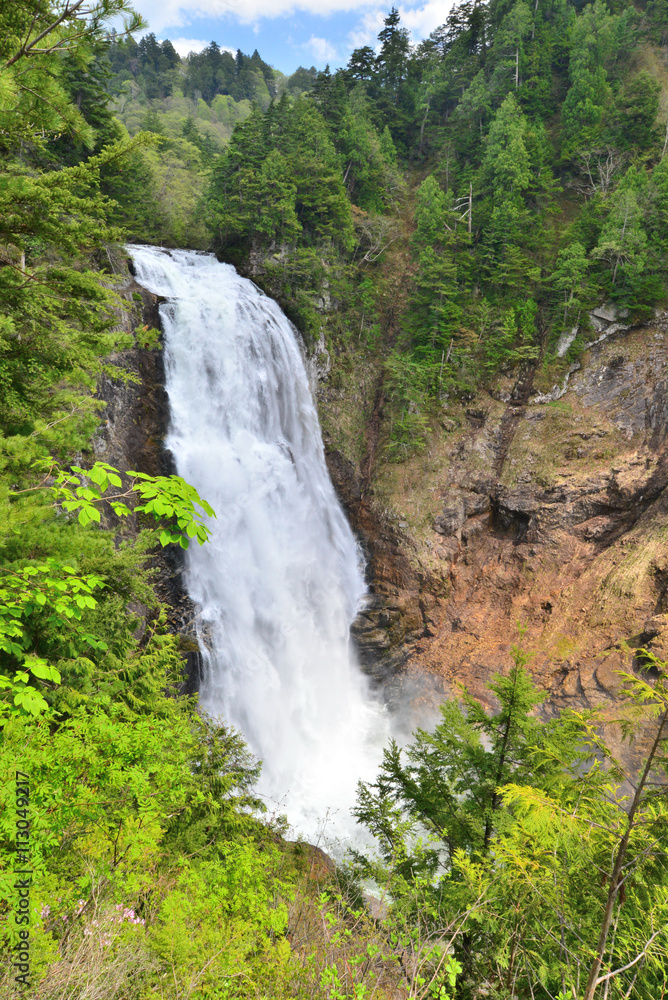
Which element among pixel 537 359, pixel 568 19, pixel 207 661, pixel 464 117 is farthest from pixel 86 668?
pixel 568 19

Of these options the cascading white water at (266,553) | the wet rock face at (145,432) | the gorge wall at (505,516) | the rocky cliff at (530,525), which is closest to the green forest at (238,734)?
the wet rock face at (145,432)

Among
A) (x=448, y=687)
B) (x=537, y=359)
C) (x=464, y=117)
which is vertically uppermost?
(x=464, y=117)

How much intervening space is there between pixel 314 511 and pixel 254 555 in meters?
3.67

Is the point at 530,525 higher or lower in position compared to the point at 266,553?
higher

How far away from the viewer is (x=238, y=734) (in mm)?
8492

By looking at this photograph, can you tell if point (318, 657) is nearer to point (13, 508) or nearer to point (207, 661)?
point (207, 661)

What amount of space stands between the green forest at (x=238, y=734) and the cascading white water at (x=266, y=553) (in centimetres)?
156

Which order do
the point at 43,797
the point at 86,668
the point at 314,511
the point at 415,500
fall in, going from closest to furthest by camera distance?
the point at 43,797
the point at 86,668
the point at 314,511
the point at 415,500

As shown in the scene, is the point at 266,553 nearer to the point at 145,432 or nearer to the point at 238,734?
the point at 145,432

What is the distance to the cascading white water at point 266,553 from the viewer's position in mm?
14016

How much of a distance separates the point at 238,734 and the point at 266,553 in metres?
8.22

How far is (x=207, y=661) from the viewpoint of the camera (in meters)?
13.6

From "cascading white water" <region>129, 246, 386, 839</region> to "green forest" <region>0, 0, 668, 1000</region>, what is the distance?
1560 mm

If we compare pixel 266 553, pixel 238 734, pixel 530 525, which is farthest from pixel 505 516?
pixel 238 734
